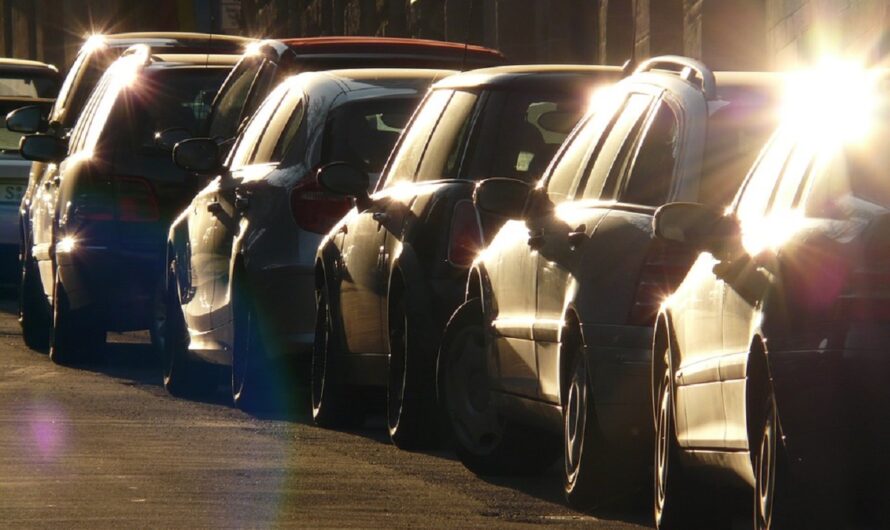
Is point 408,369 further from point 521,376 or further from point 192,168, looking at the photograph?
point 192,168

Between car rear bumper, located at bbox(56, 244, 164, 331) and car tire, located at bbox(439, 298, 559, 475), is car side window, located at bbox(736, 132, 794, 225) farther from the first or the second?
car rear bumper, located at bbox(56, 244, 164, 331)

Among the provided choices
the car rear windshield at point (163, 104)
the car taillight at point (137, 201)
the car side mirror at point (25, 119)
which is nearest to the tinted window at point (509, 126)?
the car rear windshield at point (163, 104)

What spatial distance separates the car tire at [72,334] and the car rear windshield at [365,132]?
3932mm

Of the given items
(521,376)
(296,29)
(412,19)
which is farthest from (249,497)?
(296,29)

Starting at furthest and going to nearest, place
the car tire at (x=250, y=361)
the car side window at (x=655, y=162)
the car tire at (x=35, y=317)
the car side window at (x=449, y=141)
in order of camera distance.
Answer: the car tire at (x=35, y=317) < the car tire at (x=250, y=361) < the car side window at (x=449, y=141) < the car side window at (x=655, y=162)

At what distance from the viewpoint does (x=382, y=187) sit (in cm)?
1256

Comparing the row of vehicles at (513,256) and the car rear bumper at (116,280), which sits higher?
the row of vehicles at (513,256)

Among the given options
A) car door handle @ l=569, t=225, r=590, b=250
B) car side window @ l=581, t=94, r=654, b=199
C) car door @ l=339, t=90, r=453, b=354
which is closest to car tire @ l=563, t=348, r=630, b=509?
car door handle @ l=569, t=225, r=590, b=250

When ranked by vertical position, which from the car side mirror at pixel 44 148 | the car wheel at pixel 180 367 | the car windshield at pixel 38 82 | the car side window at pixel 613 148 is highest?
the car side window at pixel 613 148

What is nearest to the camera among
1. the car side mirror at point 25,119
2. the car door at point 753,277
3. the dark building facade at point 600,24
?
the car door at point 753,277

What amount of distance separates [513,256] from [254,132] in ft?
13.8

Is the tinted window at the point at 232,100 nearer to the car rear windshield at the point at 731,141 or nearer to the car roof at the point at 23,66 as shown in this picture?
the car rear windshield at the point at 731,141

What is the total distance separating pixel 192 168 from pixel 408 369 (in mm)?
3412

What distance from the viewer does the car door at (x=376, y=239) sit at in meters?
12.1
